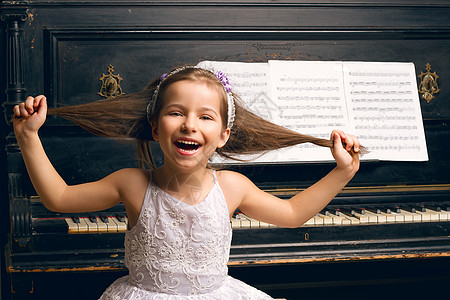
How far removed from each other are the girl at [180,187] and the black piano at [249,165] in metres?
0.77

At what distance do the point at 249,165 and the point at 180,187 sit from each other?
3.60 feet

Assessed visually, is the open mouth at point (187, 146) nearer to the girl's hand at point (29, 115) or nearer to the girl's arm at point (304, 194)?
the girl's arm at point (304, 194)

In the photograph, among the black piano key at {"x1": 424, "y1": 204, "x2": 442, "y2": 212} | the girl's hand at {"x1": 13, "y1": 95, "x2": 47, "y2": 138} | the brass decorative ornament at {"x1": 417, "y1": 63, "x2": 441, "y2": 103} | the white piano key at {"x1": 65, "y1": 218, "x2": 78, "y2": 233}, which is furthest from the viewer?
the brass decorative ornament at {"x1": 417, "y1": 63, "x2": 441, "y2": 103}

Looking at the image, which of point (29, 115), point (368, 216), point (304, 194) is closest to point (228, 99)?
point (304, 194)

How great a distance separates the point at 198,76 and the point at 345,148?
0.49 meters

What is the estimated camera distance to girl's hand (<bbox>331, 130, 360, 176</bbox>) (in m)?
1.66

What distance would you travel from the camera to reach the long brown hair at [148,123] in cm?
164

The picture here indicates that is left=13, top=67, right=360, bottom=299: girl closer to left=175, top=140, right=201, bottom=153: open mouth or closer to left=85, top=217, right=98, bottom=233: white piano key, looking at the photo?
left=175, top=140, right=201, bottom=153: open mouth

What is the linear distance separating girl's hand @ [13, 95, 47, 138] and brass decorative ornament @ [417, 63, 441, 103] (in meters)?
2.19

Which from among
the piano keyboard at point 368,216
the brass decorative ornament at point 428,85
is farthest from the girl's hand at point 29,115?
the brass decorative ornament at point 428,85

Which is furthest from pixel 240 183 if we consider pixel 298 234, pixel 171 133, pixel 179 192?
pixel 298 234

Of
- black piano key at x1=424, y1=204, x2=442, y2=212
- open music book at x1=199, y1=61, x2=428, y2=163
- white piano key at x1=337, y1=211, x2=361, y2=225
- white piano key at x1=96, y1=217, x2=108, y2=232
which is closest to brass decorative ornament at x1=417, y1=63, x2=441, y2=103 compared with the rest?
open music book at x1=199, y1=61, x2=428, y2=163

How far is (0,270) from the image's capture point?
11.1ft

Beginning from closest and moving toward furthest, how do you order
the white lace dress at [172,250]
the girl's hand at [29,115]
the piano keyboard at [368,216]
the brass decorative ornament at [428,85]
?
the girl's hand at [29,115]
the white lace dress at [172,250]
the piano keyboard at [368,216]
the brass decorative ornament at [428,85]
